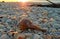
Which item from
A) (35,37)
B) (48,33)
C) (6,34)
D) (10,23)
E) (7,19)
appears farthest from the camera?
(7,19)

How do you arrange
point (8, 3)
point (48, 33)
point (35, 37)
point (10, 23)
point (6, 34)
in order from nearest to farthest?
point (35, 37), point (6, 34), point (48, 33), point (10, 23), point (8, 3)

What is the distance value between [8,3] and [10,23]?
173cm

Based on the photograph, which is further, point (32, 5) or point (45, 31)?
point (32, 5)

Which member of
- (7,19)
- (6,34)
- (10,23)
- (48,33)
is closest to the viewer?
(6,34)

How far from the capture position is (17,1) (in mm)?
3883

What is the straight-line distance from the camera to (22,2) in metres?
3.89

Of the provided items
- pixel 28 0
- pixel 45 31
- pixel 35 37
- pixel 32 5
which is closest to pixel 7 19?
pixel 45 31

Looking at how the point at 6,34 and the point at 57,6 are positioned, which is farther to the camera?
the point at 57,6

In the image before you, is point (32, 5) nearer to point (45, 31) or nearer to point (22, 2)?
point (22, 2)

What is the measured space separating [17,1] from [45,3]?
1.86 ft

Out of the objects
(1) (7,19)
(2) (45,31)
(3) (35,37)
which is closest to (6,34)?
(3) (35,37)

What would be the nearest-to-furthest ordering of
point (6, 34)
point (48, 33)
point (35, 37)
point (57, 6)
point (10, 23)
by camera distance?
point (35, 37), point (6, 34), point (48, 33), point (10, 23), point (57, 6)

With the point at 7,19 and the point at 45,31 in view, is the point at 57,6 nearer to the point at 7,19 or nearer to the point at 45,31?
the point at 7,19

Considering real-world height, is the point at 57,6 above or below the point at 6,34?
below
